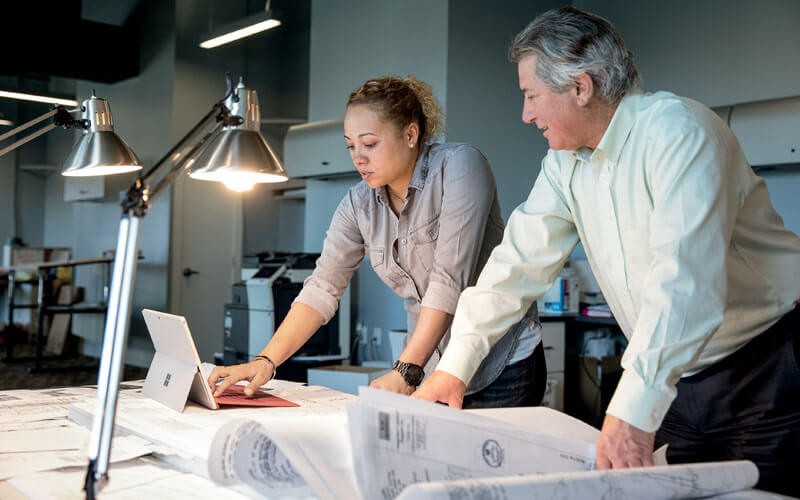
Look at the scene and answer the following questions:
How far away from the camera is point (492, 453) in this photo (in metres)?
1.02

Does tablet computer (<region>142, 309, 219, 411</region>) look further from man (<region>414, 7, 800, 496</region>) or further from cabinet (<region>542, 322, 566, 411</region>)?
cabinet (<region>542, 322, 566, 411</region>)

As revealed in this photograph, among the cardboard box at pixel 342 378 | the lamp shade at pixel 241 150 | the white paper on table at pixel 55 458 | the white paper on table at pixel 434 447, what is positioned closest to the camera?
the white paper on table at pixel 434 447

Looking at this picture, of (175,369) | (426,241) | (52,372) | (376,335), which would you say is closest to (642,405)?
(426,241)

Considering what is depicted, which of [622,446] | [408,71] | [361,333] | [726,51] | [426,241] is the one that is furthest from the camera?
[361,333]

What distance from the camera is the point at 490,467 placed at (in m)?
1.01

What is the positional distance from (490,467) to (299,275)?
458cm

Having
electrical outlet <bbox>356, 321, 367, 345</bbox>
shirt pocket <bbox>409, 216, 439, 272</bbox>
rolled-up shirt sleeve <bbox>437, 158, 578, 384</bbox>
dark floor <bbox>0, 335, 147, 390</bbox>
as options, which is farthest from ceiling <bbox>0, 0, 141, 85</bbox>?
rolled-up shirt sleeve <bbox>437, 158, 578, 384</bbox>

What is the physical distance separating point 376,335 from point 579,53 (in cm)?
480

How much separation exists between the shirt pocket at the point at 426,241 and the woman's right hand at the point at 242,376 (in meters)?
0.45

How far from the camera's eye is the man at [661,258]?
1.14 metres

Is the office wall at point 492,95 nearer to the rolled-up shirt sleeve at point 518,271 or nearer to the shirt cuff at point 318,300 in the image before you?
the shirt cuff at point 318,300

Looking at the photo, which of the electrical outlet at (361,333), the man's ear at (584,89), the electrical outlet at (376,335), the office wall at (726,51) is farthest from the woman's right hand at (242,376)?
the electrical outlet at (361,333)

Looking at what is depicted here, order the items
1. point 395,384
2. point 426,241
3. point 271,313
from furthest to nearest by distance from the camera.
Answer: point 271,313, point 426,241, point 395,384

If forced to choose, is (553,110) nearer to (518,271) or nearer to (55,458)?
(518,271)
